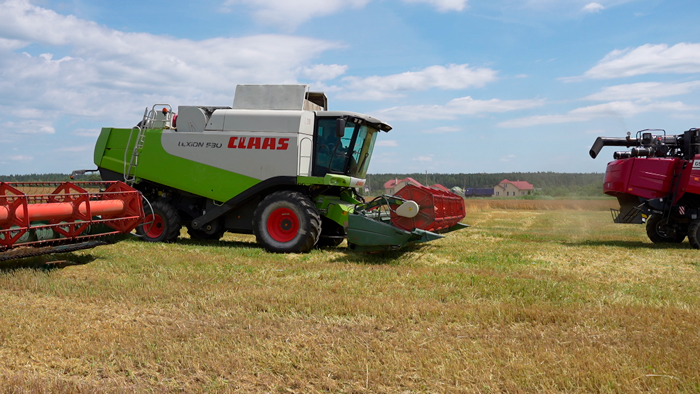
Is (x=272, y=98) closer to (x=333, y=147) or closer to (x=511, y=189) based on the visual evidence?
(x=333, y=147)

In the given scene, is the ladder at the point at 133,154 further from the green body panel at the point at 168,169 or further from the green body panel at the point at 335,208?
the green body panel at the point at 335,208

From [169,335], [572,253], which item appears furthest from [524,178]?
[169,335]

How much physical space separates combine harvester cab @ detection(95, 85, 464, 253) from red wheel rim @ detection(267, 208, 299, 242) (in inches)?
0.7

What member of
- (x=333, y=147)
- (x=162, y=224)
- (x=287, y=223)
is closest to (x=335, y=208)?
(x=287, y=223)

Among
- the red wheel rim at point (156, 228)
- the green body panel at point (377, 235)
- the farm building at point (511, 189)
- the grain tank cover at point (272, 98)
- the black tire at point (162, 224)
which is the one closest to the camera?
the green body panel at point (377, 235)

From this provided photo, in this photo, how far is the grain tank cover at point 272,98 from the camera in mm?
10148

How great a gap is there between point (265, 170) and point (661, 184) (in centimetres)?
858

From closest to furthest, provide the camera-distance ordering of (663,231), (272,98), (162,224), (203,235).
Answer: (272,98) → (162,224) → (203,235) → (663,231)

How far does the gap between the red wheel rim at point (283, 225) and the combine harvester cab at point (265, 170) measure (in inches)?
0.7

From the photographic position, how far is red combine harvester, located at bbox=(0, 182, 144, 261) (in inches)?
270

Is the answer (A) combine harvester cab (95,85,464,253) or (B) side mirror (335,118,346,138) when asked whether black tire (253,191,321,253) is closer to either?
(A) combine harvester cab (95,85,464,253)

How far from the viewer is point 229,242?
11234 millimetres

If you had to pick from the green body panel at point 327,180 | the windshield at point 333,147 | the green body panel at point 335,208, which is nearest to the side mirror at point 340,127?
the windshield at point 333,147

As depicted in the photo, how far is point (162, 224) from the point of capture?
10.9m
